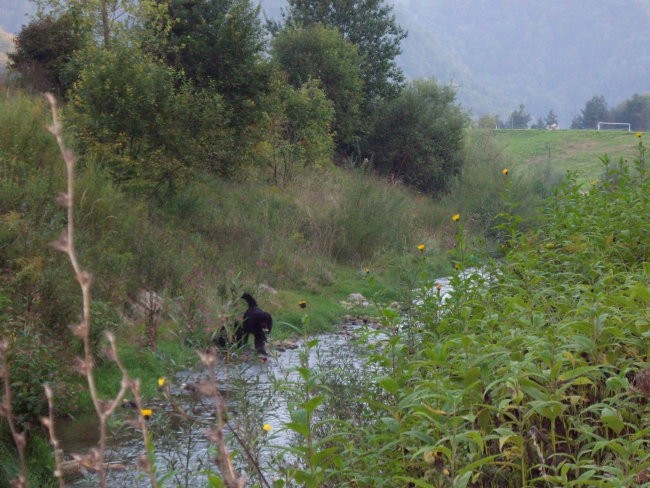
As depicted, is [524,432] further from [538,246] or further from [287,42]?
[287,42]

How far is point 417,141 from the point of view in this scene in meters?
31.8

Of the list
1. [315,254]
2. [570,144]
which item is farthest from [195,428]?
[570,144]

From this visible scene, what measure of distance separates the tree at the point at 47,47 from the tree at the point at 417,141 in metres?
12.6

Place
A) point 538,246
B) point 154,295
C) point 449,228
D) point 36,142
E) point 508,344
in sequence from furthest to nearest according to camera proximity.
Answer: point 449,228, point 36,142, point 154,295, point 538,246, point 508,344

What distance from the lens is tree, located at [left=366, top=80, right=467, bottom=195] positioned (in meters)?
31.7

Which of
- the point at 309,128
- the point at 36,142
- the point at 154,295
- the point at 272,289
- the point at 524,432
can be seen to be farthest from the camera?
the point at 309,128

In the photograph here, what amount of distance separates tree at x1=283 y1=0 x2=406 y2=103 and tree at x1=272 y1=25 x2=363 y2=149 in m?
3.68

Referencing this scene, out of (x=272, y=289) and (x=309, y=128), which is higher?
(x=309, y=128)

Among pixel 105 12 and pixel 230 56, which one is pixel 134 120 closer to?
pixel 230 56

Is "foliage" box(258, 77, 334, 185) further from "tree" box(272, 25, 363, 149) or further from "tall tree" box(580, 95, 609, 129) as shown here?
"tall tree" box(580, 95, 609, 129)

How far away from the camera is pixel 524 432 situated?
392 cm

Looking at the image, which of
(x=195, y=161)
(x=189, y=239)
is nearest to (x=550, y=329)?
(x=189, y=239)

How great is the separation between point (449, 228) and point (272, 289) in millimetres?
9977

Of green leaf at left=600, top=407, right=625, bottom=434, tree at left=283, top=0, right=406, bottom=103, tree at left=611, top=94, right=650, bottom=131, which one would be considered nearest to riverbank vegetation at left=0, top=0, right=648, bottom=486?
green leaf at left=600, top=407, right=625, bottom=434
